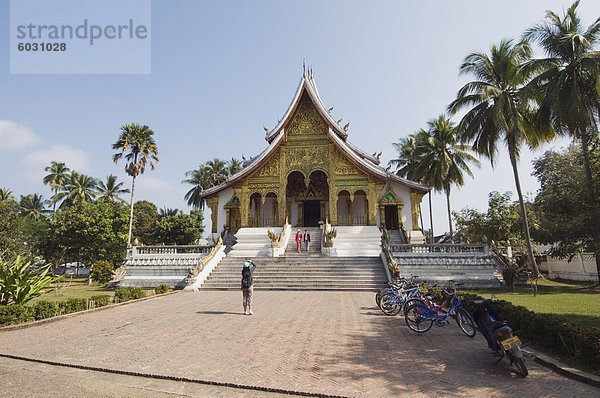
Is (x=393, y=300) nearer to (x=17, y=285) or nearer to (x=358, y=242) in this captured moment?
(x=17, y=285)

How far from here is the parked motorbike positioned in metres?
4.24

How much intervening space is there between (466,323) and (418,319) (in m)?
0.88

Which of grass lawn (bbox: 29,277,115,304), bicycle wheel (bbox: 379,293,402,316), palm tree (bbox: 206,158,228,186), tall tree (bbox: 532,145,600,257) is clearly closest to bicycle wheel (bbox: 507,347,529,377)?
bicycle wheel (bbox: 379,293,402,316)

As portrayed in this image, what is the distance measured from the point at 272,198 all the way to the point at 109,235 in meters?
14.0

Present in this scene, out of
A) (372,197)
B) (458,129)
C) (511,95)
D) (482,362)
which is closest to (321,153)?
(372,197)

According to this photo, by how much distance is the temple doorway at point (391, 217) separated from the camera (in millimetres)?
25828

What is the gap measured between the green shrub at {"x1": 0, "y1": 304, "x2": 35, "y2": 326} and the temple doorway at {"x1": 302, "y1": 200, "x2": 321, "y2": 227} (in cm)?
2017

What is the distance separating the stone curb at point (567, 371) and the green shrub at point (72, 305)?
10742mm

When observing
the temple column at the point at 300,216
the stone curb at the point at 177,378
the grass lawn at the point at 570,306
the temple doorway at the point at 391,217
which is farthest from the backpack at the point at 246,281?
the temple doorway at the point at 391,217

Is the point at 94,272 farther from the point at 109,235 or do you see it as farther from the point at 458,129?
the point at 458,129

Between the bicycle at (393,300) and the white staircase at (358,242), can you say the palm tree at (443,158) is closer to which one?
the white staircase at (358,242)

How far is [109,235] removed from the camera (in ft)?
90.8

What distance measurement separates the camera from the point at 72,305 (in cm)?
927

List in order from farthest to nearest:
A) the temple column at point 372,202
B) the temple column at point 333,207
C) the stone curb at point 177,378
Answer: the temple column at point 333,207 < the temple column at point 372,202 < the stone curb at point 177,378
